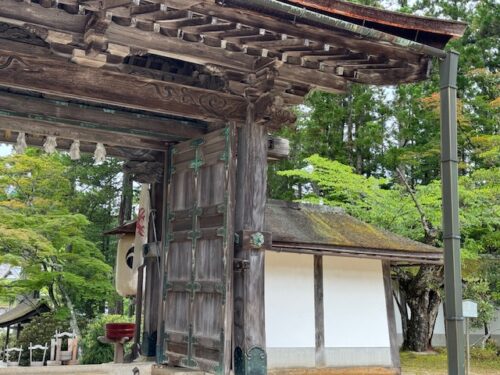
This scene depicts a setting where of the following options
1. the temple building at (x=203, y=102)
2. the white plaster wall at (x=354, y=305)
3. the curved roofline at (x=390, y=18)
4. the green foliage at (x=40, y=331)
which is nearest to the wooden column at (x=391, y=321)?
the white plaster wall at (x=354, y=305)

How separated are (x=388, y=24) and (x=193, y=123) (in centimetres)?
269

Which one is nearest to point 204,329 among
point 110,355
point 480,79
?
point 110,355

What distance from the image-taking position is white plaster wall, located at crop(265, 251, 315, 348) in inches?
335

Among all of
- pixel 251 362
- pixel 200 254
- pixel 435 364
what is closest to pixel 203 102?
pixel 200 254

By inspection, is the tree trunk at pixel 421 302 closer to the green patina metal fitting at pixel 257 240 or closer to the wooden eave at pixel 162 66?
the wooden eave at pixel 162 66

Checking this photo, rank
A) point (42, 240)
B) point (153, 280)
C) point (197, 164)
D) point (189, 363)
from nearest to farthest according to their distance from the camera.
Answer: point (189, 363)
point (197, 164)
point (153, 280)
point (42, 240)

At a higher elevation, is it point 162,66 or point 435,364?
point 162,66

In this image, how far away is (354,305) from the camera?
930 cm

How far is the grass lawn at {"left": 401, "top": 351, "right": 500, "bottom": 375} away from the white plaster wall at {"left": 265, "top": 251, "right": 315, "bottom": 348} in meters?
3.56

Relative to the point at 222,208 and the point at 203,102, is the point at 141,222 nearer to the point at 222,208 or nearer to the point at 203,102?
the point at 222,208

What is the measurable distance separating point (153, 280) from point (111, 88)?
10.7 feet

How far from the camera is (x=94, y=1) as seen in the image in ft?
14.3

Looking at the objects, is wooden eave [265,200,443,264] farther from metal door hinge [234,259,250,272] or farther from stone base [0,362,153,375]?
stone base [0,362,153,375]

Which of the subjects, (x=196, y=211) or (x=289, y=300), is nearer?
(x=196, y=211)
